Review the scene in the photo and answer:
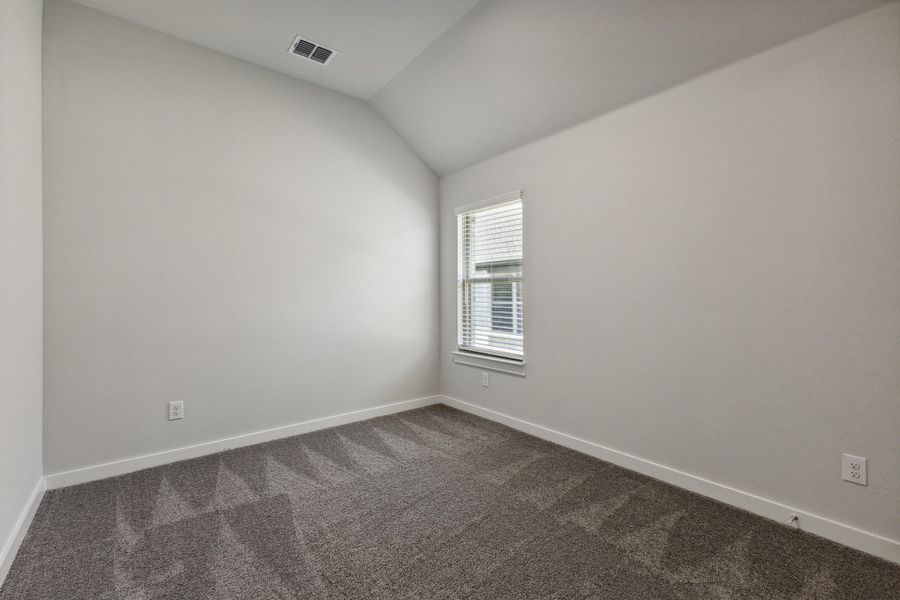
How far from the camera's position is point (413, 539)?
1.82m

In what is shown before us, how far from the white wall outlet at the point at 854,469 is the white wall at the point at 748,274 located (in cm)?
3

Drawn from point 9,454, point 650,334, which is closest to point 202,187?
point 9,454

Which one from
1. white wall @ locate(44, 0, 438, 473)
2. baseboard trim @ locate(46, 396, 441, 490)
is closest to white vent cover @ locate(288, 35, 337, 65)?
white wall @ locate(44, 0, 438, 473)

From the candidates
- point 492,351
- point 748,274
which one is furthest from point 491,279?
point 748,274

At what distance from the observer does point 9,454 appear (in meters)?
1.68

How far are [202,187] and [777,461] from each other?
378cm

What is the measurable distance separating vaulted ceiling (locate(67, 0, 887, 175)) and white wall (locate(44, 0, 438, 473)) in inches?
12.8

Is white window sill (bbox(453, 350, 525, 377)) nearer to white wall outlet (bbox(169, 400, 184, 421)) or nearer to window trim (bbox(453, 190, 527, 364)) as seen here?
window trim (bbox(453, 190, 527, 364))

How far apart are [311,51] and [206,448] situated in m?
2.91

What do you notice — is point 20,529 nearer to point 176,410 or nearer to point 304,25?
point 176,410

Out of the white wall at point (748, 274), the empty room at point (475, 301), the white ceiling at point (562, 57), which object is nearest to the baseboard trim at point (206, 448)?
the empty room at point (475, 301)

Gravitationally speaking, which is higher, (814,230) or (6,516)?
(814,230)

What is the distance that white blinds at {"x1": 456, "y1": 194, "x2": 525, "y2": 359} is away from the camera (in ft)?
11.1

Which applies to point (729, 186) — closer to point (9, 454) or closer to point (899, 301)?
point (899, 301)
